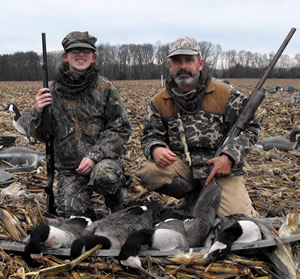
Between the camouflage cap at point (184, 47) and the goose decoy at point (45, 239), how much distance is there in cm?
196

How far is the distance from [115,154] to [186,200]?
0.97 metres

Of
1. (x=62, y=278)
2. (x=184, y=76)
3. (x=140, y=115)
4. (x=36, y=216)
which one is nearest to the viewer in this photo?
(x=62, y=278)

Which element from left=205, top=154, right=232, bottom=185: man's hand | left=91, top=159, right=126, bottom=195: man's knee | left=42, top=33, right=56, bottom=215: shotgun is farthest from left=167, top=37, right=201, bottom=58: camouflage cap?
left=42, top=33, right=56, bottom=215: shotgun

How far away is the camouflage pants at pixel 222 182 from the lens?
3.84 metres

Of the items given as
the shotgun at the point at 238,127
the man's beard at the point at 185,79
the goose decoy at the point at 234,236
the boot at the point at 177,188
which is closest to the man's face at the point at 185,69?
the man's beard at the point at 185,79

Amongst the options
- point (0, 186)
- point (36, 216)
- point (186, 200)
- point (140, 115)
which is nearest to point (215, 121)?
point (186, 200)

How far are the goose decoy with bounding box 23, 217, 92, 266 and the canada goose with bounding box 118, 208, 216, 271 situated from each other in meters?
0.53

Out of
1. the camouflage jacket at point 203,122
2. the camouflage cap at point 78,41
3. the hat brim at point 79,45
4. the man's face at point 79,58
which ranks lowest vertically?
the camouflage jacket at point 203,122

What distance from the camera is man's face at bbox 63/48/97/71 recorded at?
13.1 feet

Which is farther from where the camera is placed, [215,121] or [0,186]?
[0,186]

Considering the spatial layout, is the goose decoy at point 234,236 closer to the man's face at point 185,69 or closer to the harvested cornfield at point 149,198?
the harvested cornfield at point 149,198

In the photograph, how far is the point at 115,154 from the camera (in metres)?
4.10

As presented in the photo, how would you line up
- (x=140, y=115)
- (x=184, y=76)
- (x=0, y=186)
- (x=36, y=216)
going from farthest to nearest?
(x=140, y=115)
(x=0, y=186)
(x=184, y=76)
(x=36, y=216)

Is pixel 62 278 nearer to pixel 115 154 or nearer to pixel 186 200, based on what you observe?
pixel 115 154
